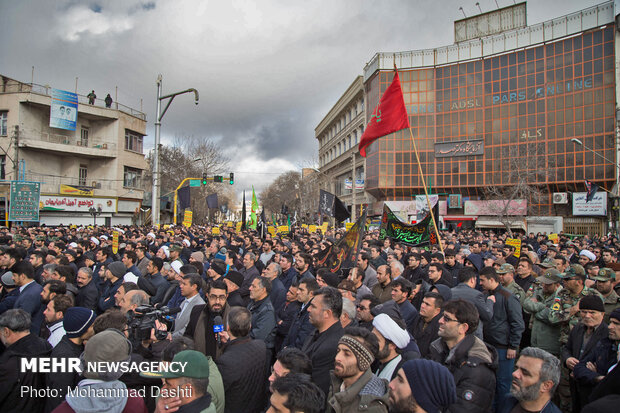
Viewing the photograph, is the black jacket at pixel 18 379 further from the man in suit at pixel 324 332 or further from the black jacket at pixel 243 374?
the man in suit at pixel 324 332

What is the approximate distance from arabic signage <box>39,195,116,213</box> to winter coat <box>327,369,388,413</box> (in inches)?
1350

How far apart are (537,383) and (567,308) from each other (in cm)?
289

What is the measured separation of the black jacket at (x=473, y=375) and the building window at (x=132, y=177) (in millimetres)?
37458

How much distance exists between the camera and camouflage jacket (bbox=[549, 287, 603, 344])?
471 centimetres

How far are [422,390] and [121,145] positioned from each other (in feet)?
125

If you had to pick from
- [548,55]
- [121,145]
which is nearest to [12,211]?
[121,145]

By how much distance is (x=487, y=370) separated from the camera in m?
3.00

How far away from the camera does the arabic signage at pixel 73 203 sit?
99.7 feet

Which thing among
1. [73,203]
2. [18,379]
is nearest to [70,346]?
[18,379]

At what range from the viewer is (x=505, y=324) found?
4.80 meters

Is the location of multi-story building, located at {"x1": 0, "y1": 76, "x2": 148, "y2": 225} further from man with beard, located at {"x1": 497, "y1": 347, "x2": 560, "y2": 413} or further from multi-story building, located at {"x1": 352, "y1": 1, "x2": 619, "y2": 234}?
man with beard, located at {"x1": 497, "y1": 347, "x2": 560, "y2": 413}

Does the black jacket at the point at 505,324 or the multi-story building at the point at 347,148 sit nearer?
the black jacket at the point at 505,324

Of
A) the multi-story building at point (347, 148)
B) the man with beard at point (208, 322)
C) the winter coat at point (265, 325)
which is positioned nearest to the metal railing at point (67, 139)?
the multi-story building at point (347, 148)

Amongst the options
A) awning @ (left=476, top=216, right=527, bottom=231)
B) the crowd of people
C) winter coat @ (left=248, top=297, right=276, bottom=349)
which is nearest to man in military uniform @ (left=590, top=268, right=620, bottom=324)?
the crowd of people
